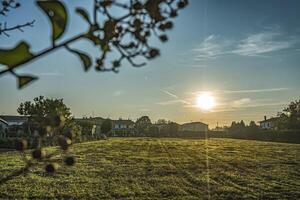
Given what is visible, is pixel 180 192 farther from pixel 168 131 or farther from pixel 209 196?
pixel 168 131

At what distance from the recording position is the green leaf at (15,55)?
0.52 metres

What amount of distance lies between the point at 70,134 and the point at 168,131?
73.5 meters

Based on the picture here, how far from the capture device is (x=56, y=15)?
0.55 metres

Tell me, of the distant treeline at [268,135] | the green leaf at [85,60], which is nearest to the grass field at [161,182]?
the green leaf at [85,60]

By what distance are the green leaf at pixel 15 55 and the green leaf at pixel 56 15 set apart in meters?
0.04

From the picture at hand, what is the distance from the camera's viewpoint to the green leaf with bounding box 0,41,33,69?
1.69ft

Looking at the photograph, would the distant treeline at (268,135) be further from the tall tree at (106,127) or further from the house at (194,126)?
the house at (194,126)

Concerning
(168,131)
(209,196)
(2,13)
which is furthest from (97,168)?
(168,131)

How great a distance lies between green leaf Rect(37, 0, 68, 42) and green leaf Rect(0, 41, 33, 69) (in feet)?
0.14

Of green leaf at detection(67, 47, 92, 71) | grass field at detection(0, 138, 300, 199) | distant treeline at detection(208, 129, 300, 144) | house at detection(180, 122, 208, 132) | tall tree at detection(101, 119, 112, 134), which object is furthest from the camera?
house at detection(180, 122, 208, 132)

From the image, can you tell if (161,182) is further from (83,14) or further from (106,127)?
(106,127)

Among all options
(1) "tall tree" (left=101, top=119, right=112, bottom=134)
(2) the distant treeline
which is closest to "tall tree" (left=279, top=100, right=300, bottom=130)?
Result: (2) the distant treeline

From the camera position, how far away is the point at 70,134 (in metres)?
0.56

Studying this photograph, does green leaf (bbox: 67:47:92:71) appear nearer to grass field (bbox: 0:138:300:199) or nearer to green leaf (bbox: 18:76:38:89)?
green leaf (bbox: 18:76:38:89)
